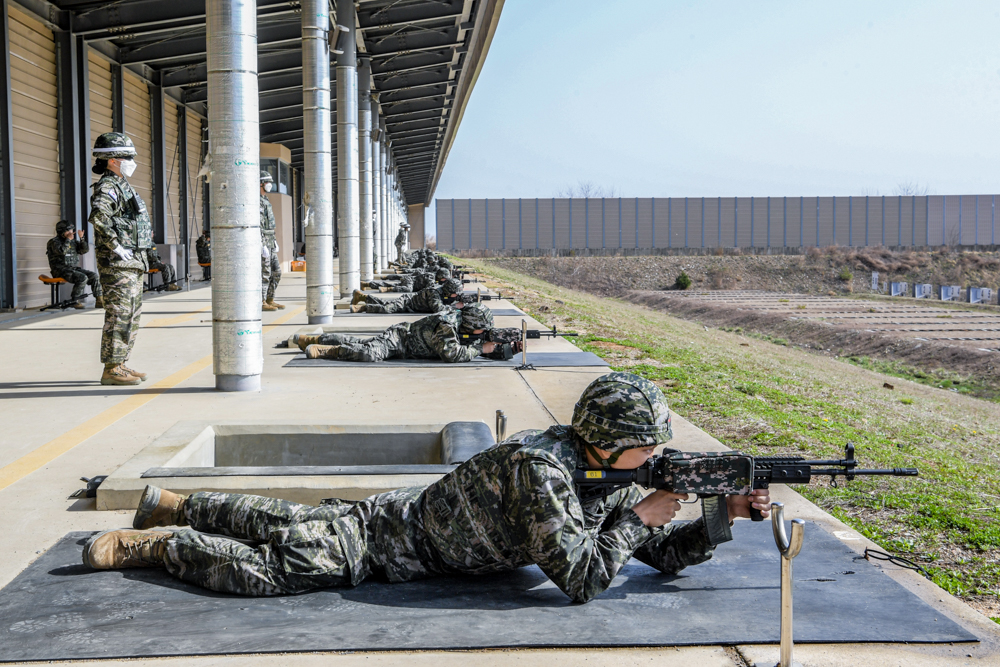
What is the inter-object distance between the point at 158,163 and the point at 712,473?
2462 cm

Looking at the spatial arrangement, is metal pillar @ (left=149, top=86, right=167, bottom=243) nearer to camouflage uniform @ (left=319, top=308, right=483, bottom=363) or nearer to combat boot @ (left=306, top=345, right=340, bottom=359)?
combat boot @ (left=306, top=345, right=340, bottom=359)

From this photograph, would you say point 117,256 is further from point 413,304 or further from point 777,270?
point 777,270

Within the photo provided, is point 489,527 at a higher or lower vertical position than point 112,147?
lower

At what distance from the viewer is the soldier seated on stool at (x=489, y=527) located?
11.5 ft

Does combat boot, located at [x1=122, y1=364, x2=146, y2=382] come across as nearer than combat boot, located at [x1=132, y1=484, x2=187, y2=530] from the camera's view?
No

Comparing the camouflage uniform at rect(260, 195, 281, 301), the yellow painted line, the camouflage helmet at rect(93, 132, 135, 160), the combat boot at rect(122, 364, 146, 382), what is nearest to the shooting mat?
the yellow painted line

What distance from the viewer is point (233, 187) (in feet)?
28.0

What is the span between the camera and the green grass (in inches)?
204

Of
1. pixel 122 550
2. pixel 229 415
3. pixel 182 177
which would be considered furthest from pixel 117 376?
pixel 182 177

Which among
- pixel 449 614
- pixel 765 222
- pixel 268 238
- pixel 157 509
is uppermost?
pixel 765 222

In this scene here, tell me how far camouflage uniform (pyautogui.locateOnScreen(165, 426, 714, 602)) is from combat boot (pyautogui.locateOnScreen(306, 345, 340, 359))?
6.76 metres

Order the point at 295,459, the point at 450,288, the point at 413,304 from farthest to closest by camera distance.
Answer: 1. the point at 413,304
2. the point at 450,288
3. the point at 295,459

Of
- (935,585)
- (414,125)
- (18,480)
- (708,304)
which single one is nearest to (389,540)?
(935,585)

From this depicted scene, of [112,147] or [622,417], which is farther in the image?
[112,147]
